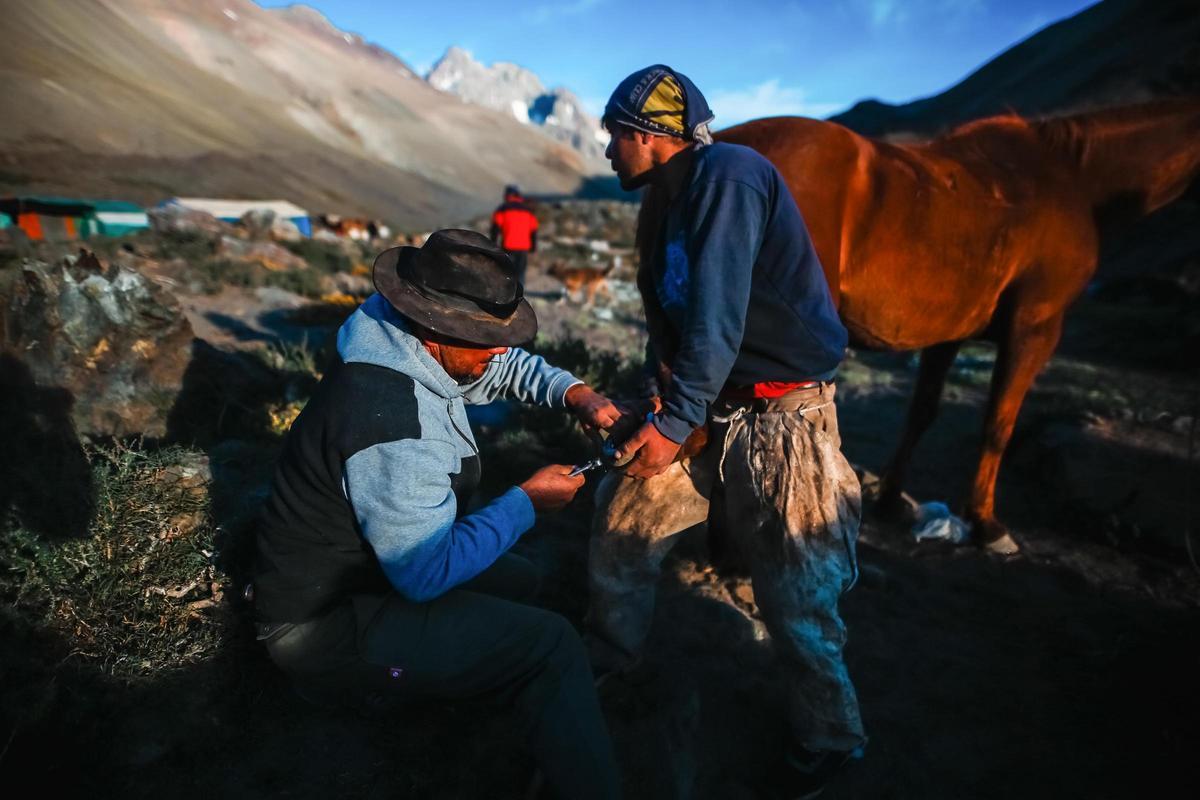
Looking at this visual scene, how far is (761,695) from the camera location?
252 centimetres

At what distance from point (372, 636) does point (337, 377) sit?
0.75 m

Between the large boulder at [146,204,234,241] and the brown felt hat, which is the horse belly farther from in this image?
the large boulder at [146,204,234,241]

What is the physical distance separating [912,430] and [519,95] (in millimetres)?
189370

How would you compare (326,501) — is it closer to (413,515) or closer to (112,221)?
(413,515)

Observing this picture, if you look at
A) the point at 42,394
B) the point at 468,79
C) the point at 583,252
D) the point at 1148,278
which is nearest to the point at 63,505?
the point at 42,394

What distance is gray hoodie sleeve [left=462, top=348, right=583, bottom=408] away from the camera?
2.38m

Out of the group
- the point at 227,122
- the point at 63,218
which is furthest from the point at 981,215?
the point at 227,122

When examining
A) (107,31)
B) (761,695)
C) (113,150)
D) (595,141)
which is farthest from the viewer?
(595,141)

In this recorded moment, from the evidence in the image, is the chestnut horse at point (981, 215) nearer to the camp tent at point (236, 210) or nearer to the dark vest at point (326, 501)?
the dark vest at point (326, 501)

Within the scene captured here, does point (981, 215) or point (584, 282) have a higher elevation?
point (981, 215)

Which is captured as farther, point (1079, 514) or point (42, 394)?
point (1079, 514)

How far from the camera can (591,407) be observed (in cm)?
224

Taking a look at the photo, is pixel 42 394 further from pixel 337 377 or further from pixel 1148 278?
pixel 1148 278

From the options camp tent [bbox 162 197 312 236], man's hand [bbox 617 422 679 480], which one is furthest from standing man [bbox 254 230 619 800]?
camp tent [bbox 162 197 312 236]
